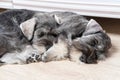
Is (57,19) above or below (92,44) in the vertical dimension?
above

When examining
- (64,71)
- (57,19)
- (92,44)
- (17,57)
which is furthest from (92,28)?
(17,57)

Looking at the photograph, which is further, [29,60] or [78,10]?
[78,10]

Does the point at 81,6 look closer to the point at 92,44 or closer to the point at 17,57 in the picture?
the point at 92,44

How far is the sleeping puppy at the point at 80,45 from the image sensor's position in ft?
4.50

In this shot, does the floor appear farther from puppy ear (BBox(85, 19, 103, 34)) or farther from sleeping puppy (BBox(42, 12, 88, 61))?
puppy ear (BBox(85, 19, 103, 34))

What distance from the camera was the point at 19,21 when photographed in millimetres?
1565

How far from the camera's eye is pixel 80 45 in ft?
4.50

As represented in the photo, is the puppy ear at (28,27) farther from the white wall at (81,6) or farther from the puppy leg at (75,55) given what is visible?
the white wall at (81,6)

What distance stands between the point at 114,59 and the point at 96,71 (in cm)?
19

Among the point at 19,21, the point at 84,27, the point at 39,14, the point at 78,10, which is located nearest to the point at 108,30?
the point at 78,10

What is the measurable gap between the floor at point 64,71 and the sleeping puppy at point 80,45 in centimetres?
4

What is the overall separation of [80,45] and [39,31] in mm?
284

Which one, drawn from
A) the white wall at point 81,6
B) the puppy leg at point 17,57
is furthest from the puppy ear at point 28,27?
the white wall at point 81,6

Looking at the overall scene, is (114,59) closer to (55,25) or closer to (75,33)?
(75,33)
